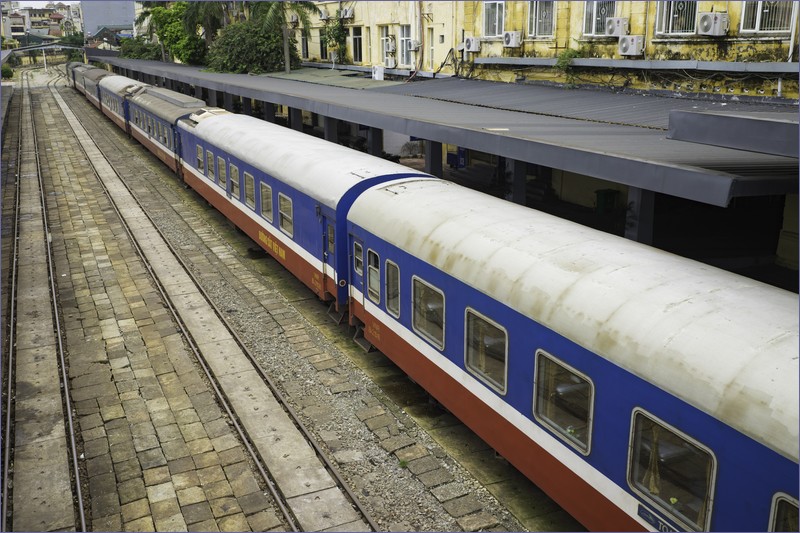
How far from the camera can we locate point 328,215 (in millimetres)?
12344

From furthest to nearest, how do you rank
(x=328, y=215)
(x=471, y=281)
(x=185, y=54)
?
1. (x=185, y=54)
2. (x=328, y=215)
3. (x=471, y=281)

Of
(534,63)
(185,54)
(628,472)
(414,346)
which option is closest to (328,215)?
(414,346)

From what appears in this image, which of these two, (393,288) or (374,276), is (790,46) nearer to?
(374,276)

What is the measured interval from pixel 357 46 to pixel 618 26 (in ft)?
61.6

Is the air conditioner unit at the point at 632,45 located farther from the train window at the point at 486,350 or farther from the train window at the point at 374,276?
the train window at the point at 486,350

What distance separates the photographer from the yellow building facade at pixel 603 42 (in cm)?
1558

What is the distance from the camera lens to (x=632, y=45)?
18.6 metres

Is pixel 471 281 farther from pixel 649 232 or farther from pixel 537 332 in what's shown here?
pixel 649 232

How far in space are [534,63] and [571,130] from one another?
10.2 metres

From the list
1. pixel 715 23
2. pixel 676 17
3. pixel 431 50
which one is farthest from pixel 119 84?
pixel 715 23

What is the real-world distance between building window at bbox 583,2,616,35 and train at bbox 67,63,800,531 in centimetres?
1064

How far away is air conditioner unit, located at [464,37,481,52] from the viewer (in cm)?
2548

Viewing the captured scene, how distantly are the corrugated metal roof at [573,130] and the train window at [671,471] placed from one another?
11.2 feet

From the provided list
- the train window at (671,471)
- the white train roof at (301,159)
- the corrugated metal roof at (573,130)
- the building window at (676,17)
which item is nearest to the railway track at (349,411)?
the train window at (671,471)
